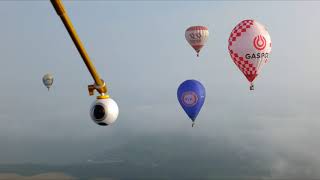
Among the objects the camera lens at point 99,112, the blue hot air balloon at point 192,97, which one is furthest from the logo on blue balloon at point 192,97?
the camera lens at point 99,112

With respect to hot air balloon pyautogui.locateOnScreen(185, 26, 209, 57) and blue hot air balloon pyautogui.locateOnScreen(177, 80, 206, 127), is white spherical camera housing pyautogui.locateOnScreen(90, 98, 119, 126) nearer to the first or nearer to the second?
blue hot air balloon pyautogui.locateOnScreen(177, 80, 206, 127)

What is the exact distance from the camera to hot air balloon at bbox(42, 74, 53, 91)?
93.9 meters

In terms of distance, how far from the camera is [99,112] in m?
11.4

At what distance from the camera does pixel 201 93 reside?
51.0 m

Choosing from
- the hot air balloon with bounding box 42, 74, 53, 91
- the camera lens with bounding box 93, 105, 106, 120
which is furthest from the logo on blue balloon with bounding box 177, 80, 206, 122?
the hot air balloon with bounding box 42, 74, 53, 91

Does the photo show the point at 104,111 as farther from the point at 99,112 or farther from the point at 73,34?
the point at 73,34

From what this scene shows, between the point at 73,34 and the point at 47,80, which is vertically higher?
the point at 47,80

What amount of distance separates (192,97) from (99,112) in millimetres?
39450

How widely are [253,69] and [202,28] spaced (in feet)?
56.0

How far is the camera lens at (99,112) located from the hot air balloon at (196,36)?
4753cm

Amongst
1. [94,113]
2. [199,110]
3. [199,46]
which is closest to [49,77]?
[199,46]

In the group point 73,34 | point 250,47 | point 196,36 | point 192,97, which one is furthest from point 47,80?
point 73,34

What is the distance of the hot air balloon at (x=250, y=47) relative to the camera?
41.9m

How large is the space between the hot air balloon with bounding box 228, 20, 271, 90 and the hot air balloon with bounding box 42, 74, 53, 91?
57.6 meters
